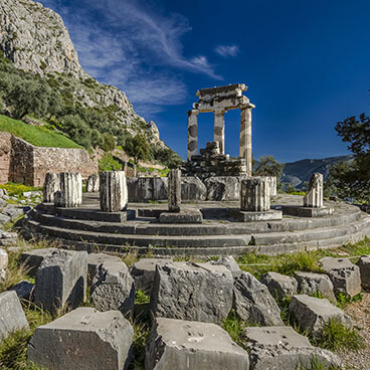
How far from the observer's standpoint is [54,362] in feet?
7.25

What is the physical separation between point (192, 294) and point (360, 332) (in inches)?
81.8

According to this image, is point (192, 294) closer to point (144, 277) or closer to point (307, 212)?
point (144, 277)

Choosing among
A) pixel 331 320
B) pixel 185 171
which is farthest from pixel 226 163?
pixel 331 320

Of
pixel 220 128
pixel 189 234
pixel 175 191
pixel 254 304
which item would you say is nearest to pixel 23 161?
pixel 220 128

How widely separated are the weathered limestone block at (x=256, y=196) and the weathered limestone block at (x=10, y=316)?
5.31 m

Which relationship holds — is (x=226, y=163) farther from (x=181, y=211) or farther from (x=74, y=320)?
(x=74, y=320)

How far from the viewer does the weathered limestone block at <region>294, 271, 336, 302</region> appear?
373 centimetres

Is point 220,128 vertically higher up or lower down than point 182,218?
higher up

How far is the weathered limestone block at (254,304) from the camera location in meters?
3.04

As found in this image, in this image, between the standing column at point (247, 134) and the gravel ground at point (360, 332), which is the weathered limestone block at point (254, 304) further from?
the standing column at point (247, 134)

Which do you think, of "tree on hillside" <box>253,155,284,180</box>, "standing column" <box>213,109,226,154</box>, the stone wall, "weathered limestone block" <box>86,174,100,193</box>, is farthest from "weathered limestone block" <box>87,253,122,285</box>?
"tree on hillside" <box>253,155,284,180</box>

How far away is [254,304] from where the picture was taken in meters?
3.09

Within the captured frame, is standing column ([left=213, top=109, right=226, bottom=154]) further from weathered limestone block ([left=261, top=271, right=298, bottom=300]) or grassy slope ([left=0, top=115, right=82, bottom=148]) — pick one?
grassy slope ([left=0, top=115, right=82, bottom=148])

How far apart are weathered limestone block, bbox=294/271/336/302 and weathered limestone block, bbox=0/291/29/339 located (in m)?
3.50
